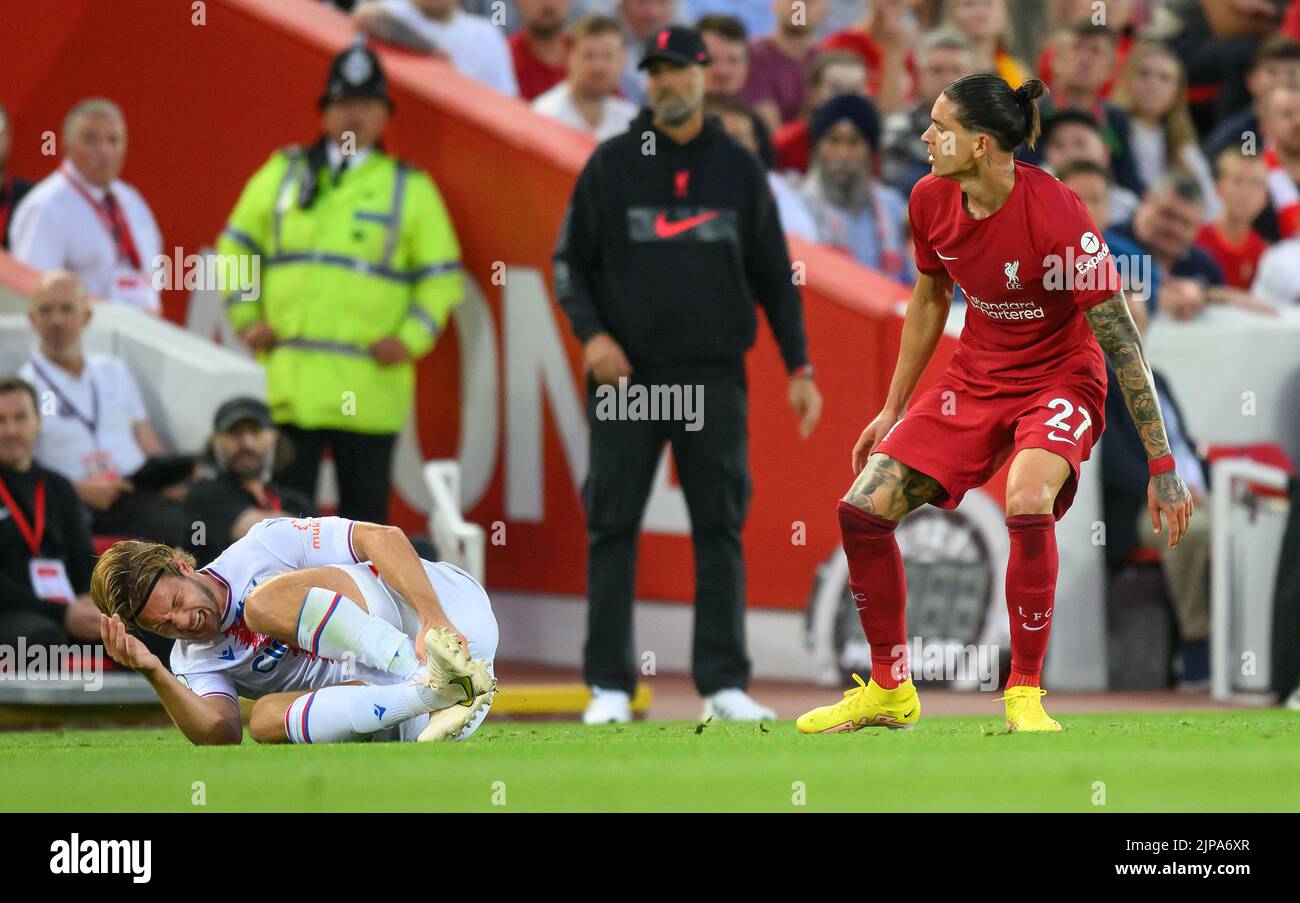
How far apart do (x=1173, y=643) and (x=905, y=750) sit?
5.47 metres

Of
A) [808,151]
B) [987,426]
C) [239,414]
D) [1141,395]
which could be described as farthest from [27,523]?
[808,151]

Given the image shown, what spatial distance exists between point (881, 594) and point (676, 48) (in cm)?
310

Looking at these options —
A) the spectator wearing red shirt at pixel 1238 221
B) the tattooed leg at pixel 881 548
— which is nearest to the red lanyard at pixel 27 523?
the tattooed leg at pixel 881 548

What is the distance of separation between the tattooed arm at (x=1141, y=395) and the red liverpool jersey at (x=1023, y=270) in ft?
0.27

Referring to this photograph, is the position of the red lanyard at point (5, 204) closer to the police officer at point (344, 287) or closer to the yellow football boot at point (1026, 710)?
the police officer at point (344, 287)

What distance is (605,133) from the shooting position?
492 inches

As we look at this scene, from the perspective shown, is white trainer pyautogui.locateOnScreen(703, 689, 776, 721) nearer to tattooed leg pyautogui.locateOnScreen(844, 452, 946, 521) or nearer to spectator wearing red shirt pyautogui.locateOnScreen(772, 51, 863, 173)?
tattooed leg pyautogui.locateOnScreen(844, 452, 946, 521)

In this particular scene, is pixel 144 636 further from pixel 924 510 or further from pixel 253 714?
pixel 924 510

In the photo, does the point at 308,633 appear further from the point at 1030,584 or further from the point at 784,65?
the point at 784,65

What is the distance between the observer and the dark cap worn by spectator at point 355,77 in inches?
439

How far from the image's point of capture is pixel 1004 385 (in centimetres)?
721

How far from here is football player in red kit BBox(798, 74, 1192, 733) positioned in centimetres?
695
